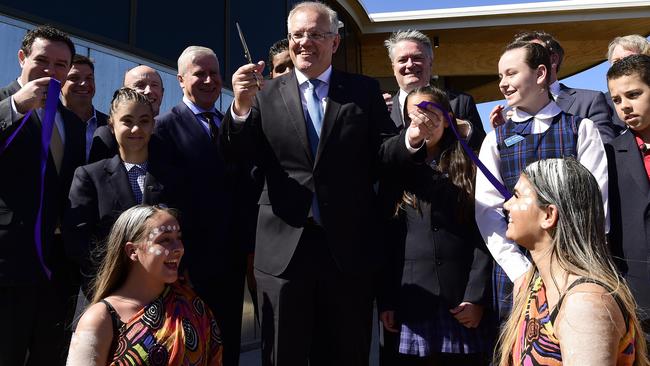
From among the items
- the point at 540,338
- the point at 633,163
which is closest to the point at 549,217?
the point at 540,338

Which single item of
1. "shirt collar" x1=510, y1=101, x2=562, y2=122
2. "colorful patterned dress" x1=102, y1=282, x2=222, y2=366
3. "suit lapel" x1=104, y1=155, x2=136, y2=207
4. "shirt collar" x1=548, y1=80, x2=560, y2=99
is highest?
"shirt collar" x1=548, y1=80, x2=560, y2=99

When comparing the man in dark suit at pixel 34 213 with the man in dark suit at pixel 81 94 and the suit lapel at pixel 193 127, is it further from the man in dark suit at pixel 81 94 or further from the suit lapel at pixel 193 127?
the suit lapel at pixel 193 127

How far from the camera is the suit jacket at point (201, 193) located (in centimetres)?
317

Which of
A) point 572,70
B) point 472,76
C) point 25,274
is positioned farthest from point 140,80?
point 572,70

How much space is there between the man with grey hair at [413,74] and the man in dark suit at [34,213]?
1.75 metres

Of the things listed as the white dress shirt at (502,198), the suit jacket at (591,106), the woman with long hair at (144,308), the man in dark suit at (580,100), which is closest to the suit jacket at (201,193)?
the woman with long hair at (144,308)

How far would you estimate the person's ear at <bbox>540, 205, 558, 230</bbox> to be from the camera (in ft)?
6.72

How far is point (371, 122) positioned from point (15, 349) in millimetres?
1924

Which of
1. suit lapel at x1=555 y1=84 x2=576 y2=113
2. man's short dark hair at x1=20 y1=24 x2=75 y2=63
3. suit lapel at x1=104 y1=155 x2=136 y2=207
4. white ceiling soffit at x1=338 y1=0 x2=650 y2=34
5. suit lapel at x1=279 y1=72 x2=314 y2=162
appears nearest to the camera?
suit lapel at x1=279 y1=72 x2=314 y2=162

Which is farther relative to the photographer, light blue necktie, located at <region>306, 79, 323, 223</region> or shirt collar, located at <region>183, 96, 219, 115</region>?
shirt collar, located at <region>183, 96, 219, 115</region>

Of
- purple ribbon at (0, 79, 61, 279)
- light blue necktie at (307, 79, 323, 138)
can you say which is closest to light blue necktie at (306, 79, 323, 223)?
light blue necktie at (307, 79, 323, 138)

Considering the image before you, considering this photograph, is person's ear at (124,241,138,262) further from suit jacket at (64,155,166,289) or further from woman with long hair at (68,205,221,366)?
suit jacket at (64,155,166,289)

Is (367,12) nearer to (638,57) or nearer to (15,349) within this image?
(638,57)

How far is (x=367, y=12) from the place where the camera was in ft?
33.6
